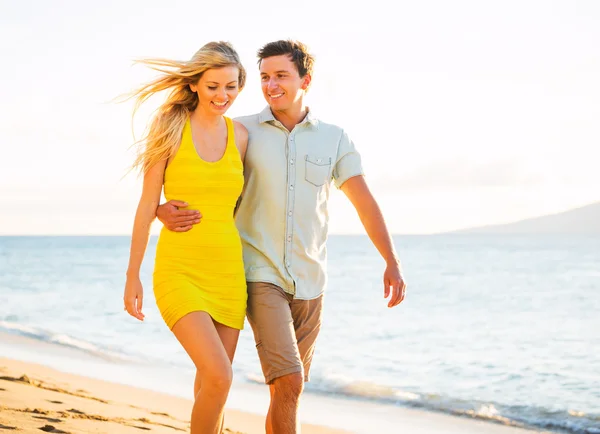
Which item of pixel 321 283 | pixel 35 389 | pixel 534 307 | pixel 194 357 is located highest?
pixel 534 307

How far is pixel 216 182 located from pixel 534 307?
1813 cm

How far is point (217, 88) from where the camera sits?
3.99m

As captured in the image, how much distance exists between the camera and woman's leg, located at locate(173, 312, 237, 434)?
3.57 metres

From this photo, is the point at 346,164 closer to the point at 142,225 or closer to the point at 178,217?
the point at 178,217

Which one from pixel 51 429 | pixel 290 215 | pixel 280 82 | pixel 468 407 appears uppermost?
pixel 280 82

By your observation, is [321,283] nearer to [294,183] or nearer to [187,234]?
[294,183]

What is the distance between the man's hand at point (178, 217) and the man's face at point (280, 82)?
2.44 feet

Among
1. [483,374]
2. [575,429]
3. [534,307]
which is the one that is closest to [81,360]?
[483,374]

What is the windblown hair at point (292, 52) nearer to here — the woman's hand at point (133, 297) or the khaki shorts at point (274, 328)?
the khaki shorts at point (274, 328)

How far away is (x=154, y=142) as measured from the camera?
12.7ft

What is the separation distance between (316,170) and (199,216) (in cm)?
68

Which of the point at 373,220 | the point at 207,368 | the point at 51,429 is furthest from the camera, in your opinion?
the point at 51,429

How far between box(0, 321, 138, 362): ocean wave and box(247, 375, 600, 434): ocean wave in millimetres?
2735

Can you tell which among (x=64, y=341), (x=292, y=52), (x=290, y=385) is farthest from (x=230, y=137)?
(x=64, y=341)
